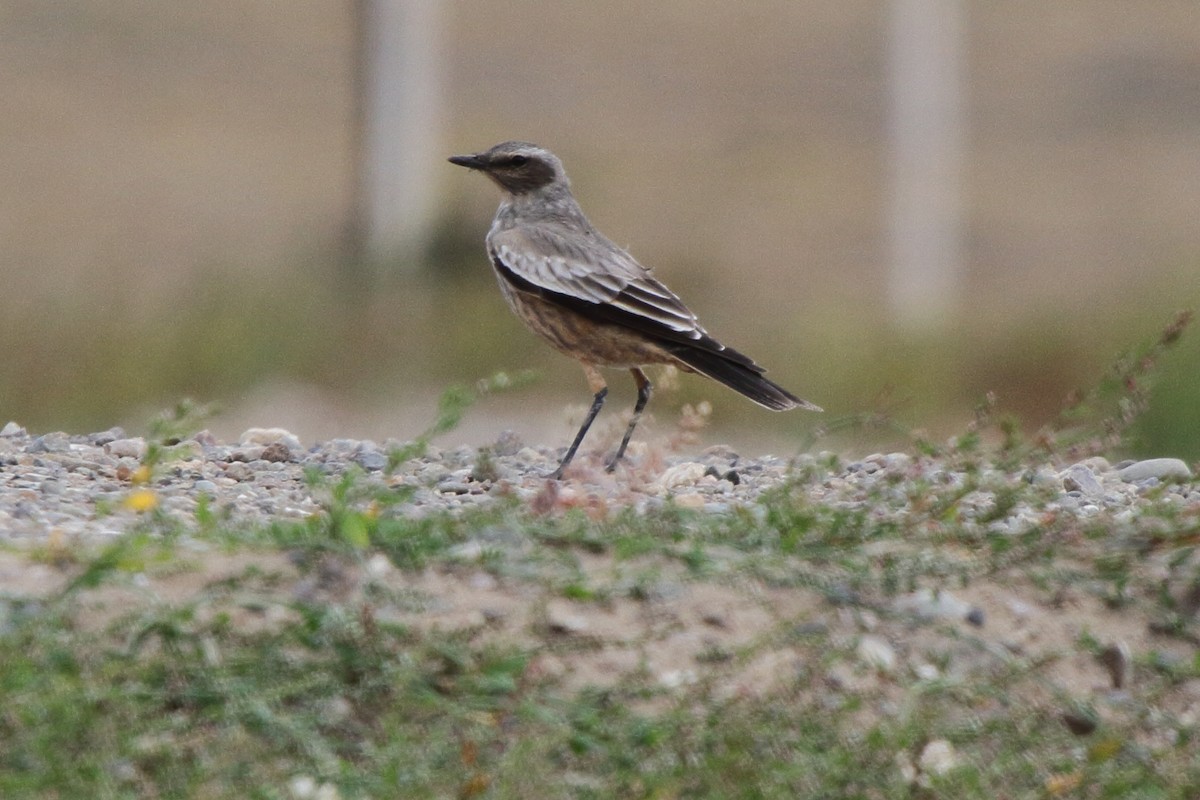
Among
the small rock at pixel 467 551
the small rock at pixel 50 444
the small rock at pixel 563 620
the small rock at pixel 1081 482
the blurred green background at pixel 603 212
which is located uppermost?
the small rock at pixel 467 551

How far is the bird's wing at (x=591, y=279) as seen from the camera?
732 centimetres

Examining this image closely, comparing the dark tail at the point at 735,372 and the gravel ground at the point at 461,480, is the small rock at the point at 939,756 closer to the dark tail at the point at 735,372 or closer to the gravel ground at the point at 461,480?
the gravel ground at the point at 461,480

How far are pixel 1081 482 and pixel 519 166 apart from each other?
315 centimetres

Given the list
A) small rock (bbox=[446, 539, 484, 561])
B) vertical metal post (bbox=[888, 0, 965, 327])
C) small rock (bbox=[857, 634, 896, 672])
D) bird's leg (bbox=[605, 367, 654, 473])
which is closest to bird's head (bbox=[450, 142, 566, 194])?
bird's leg (bbox=[605, 367, 654, 473])

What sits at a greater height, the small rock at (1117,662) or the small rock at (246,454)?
the small rock at (1117,662)

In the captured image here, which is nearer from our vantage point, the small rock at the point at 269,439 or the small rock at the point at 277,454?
the small rock at the point at 277,454

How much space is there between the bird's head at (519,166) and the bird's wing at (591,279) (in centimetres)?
49

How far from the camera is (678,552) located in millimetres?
4590

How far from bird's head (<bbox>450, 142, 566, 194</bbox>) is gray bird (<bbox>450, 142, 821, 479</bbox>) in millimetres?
363

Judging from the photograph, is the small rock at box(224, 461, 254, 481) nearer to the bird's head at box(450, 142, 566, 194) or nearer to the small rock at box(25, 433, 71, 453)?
the small rock at box(25, 433, 71, 453)

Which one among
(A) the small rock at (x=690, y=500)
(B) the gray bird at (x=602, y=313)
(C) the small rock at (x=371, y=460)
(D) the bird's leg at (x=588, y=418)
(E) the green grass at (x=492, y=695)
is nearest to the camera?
(E) the green grass at (x=492, y=695)

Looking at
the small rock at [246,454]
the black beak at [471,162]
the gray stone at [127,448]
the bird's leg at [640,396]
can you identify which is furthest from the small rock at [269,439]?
the black beak at [471,162]

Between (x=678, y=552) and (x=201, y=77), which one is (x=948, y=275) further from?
(x=201, y=77)

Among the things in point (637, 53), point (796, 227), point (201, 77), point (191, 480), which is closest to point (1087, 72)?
point (637, 53)
